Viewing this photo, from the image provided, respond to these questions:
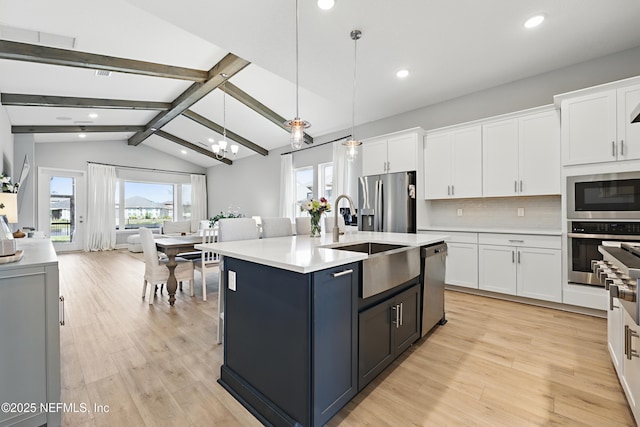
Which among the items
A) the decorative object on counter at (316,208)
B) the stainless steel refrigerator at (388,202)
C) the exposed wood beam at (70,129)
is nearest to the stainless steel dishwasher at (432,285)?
the decorative object on counter at (316,208)

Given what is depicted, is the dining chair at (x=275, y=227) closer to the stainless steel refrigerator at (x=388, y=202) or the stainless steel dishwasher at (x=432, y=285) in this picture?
the stainless steel dishwasher at (x=432, y=285)

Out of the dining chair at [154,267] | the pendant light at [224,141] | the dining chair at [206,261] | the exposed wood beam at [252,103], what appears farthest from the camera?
the exposed wood beam at [252,103]

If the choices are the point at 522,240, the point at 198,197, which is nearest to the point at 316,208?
the point at 522,240

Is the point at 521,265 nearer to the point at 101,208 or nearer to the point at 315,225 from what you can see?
the point at 315,225

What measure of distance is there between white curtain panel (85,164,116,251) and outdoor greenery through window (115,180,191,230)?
0.39m

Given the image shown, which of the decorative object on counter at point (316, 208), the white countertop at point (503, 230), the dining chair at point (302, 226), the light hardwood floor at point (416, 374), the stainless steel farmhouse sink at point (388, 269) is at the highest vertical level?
the decorative object on counter at point (316, 208)

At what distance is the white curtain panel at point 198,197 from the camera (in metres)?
10.0

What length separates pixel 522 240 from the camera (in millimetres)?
3371

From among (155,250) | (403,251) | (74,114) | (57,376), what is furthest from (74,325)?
(74,114)

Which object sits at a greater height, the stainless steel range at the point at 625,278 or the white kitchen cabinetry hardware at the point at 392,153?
the white kitchen cabinetry hardware at the point at 392,153

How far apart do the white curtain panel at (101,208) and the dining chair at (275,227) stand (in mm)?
7667

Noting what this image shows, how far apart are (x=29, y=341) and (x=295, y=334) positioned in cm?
135

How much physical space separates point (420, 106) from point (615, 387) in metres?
4.06

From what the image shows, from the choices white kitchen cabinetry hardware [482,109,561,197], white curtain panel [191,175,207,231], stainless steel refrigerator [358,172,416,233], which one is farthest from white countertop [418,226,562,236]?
white curtain panel [191,175,207,231]
